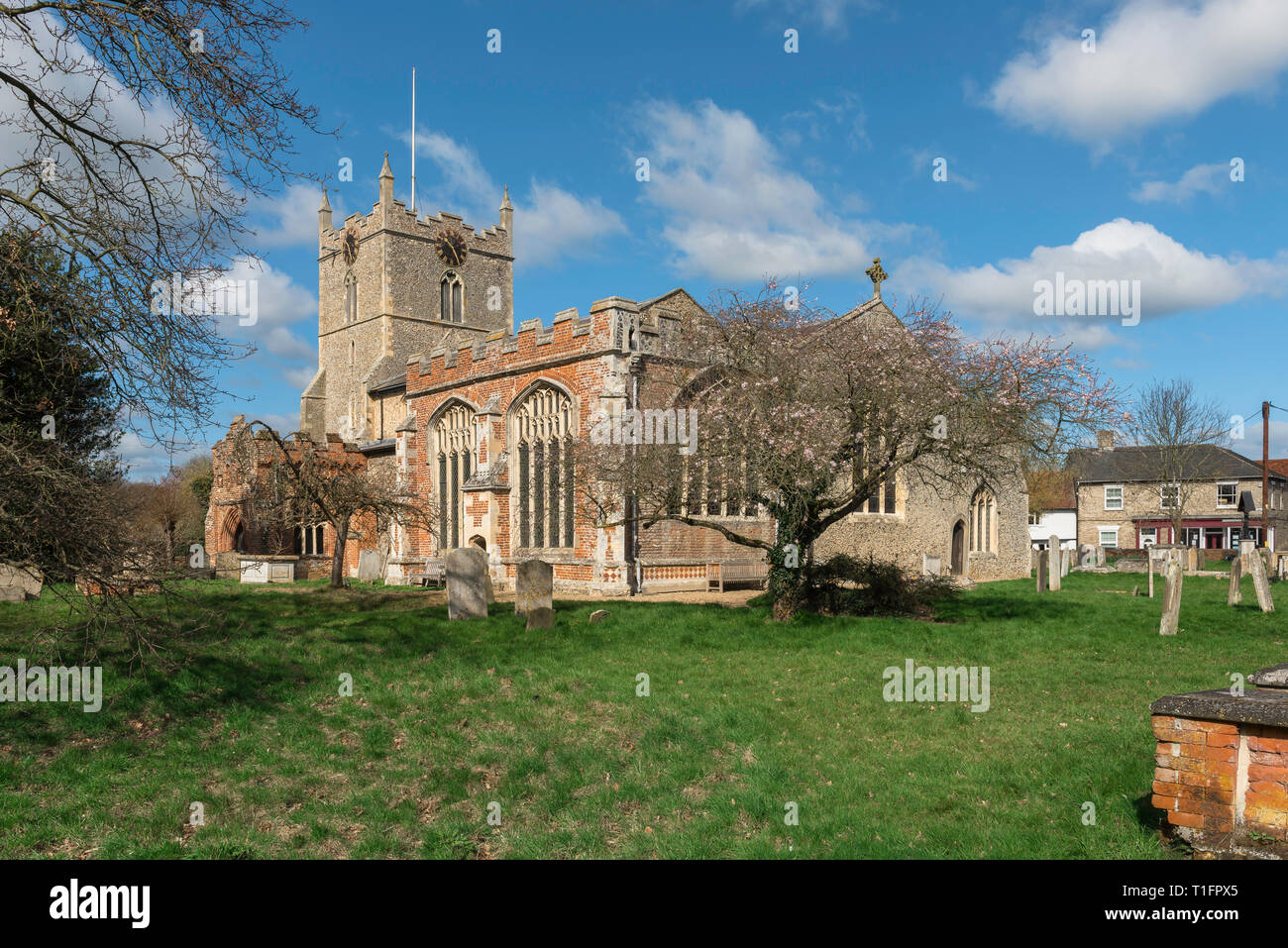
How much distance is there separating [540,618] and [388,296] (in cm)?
3539

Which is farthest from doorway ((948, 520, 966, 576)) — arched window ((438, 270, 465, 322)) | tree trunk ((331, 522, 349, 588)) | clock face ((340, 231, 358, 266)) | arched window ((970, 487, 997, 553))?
clock face ((340, 231, 358, 266))

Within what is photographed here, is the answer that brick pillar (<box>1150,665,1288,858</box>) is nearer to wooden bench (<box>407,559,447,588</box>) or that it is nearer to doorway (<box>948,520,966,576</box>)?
wooden bench (<box>407,559,447,588</box>)

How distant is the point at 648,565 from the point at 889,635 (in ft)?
25.1

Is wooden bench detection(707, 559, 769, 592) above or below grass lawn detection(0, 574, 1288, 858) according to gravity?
above

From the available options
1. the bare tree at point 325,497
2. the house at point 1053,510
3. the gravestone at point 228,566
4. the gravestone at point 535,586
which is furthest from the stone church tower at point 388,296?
the house at point 1053,510

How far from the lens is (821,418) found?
1298 cm

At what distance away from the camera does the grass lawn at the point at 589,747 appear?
5.98 meters

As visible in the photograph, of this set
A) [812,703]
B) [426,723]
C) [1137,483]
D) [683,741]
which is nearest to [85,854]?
[426,723]

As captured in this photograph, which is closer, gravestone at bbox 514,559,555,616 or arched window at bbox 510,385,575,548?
gravestone at bbox 514,559,555,616

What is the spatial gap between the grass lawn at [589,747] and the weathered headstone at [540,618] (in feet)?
1.15

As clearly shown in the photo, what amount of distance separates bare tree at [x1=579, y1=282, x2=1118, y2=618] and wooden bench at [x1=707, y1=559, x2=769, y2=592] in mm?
5420

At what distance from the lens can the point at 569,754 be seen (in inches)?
301

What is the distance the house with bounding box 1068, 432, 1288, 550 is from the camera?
160ft
